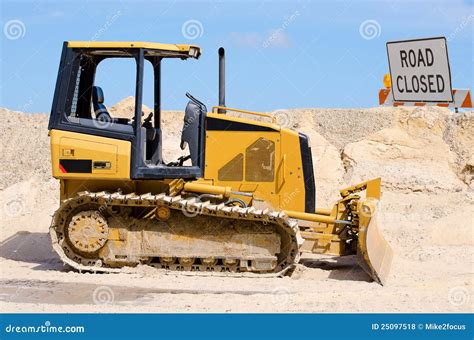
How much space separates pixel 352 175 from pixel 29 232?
24.9ft

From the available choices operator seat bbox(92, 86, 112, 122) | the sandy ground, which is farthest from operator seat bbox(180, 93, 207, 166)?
the sandy ground

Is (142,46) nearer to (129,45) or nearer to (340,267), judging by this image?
(129,45)

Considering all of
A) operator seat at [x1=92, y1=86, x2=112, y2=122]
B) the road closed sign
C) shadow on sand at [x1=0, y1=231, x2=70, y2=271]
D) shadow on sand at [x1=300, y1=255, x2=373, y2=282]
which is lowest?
shadow on sand at [x1=300, y1=255, x2=373, y2=282]

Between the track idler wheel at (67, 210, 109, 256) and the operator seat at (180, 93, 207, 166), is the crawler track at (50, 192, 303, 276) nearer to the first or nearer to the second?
the track idler wheel at (67, 210, 109, 256)

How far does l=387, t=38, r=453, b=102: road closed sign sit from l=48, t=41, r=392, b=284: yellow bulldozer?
5.91ft

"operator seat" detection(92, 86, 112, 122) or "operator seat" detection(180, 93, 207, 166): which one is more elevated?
"operator seat" detection(92, 86, 112, 122)

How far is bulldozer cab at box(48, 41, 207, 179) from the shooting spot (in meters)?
11.8

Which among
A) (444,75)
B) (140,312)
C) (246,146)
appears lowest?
Answer: (140,312)

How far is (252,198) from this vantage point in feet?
40.3

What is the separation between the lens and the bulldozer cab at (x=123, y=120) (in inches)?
466

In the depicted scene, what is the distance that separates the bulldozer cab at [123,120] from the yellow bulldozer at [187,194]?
15mm

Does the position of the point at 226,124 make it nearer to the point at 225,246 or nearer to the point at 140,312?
the point at 225,246

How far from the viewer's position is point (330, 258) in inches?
537

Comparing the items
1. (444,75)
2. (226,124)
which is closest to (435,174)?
(444,75)
